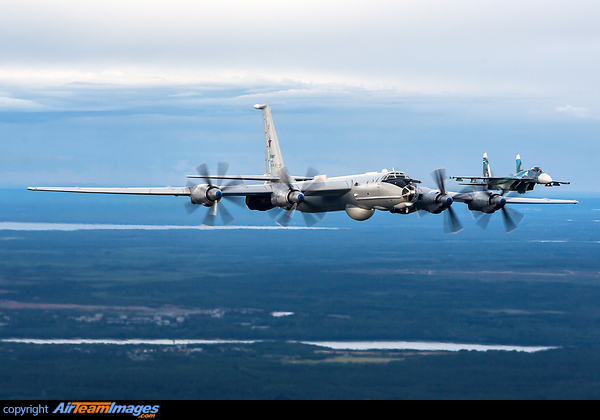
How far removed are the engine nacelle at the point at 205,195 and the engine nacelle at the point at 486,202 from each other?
2579 cm

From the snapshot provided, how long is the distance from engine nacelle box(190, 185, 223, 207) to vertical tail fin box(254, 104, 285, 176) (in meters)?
13.8

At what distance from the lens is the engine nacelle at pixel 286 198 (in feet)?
182

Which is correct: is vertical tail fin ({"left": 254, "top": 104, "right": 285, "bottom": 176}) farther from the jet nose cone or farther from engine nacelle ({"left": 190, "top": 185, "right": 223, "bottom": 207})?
→ the jet nose cone

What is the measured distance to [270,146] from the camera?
2785 inches

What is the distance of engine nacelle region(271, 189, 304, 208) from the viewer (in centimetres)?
5550

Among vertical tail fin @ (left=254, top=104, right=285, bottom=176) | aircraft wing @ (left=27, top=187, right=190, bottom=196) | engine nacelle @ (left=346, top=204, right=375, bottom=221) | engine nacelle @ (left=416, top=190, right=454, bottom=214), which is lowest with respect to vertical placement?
engine nacelle @ (left=346, top=204, right=375, bottom=221)

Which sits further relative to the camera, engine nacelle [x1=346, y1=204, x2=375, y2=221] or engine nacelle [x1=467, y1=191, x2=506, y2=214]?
engine nacelle [x1=467, y1=191, x2=506, y2=214]
